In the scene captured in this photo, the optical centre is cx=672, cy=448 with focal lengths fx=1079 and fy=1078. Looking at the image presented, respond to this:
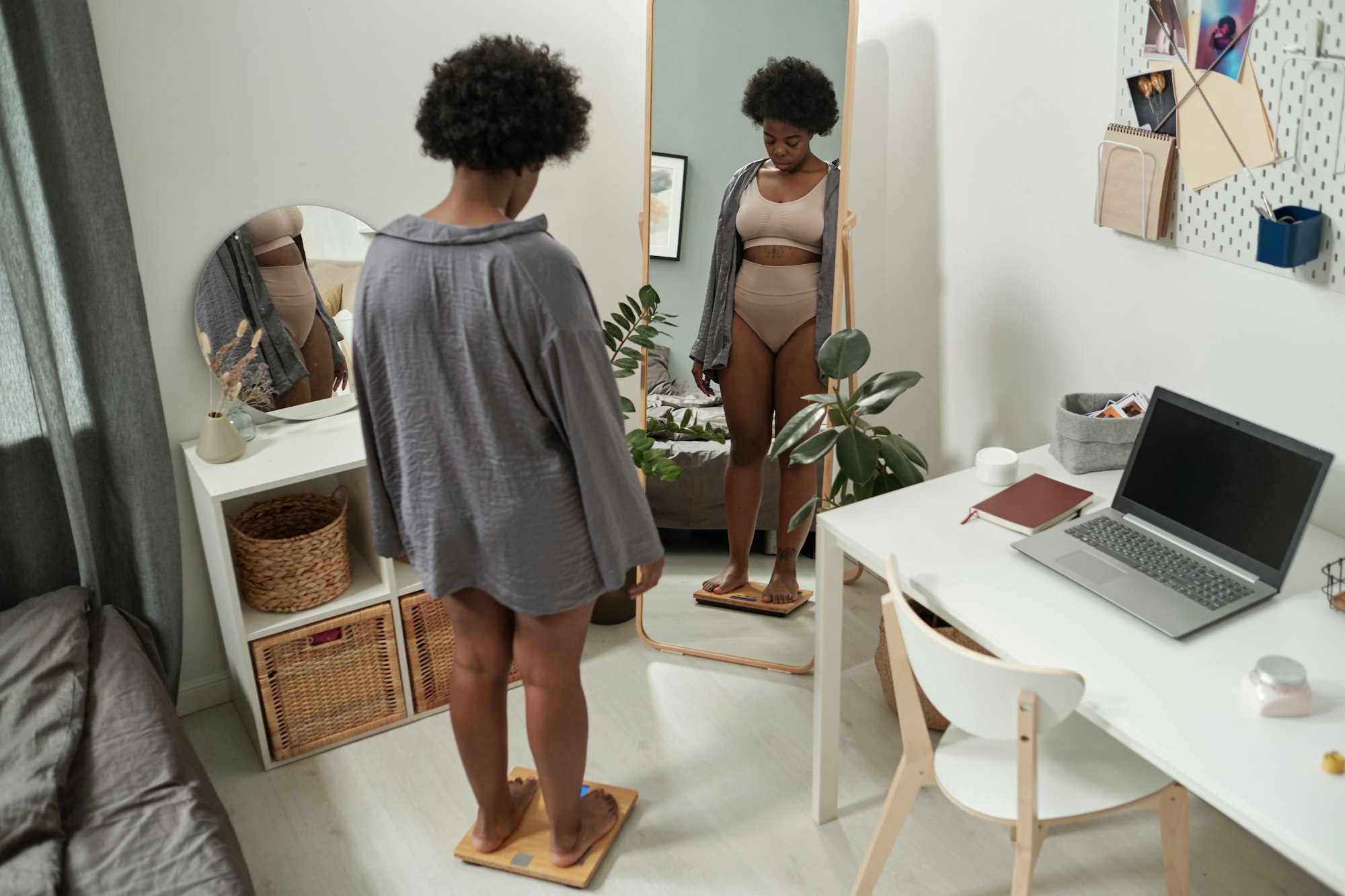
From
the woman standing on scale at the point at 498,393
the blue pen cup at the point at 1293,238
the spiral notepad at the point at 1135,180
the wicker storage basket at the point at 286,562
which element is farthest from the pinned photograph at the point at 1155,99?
the wicker storage basket at the point at 286,562

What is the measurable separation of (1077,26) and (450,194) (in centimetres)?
126

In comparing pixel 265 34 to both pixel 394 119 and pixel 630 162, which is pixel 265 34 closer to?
pixel 394 119

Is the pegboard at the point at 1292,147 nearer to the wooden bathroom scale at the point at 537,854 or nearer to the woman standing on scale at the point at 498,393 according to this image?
the woman standing on scale at the point at 498,393

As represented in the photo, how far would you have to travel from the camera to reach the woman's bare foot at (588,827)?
1.97 meters

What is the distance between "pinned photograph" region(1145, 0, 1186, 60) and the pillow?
1.68 meters

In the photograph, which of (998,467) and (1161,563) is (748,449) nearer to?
(998,467)

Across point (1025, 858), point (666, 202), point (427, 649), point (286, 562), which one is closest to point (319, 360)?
point (286, 562)

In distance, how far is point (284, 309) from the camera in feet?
7.64

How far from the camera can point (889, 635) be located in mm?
1607

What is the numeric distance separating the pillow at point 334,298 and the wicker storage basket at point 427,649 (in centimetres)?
66

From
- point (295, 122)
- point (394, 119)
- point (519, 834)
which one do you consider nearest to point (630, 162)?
point (394, 119)

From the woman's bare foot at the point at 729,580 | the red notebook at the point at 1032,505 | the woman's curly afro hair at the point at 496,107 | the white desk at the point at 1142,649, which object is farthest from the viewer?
the woman's bare foot at the point at 729,580

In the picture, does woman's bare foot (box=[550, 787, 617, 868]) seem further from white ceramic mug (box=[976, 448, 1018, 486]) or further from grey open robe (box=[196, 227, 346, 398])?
grey open robe (box=[196, 227, 346, 398])

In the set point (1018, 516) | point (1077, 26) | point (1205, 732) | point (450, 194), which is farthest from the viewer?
point (1077, 26)
